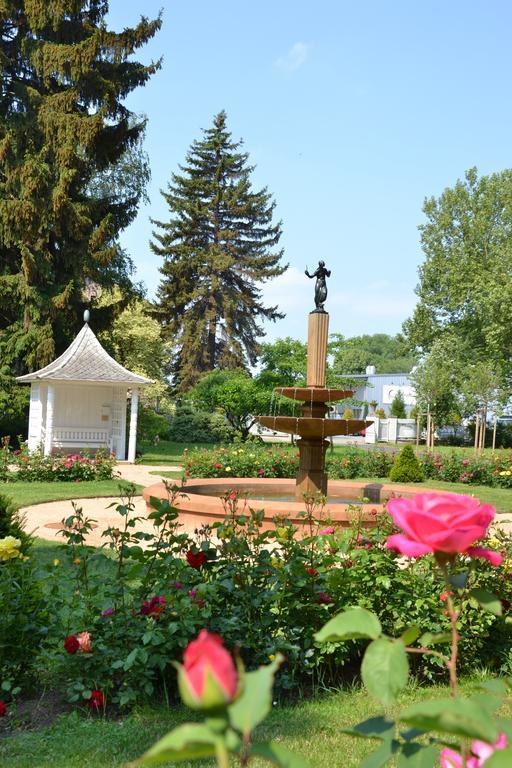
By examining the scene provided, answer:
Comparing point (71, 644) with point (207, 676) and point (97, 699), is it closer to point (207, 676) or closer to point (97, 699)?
point (97, 699)

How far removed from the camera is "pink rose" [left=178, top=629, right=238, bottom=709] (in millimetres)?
655

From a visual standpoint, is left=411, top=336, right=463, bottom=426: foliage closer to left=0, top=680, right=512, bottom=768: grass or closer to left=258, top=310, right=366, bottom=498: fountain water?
left=258, top=310, right=366, bottom=498: fountain water

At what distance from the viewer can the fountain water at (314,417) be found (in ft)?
34.5

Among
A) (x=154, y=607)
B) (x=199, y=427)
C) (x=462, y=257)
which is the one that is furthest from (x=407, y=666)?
(x=462, y=257)

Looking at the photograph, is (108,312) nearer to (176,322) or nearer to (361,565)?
(176,322)

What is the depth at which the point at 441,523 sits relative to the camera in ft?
3.29

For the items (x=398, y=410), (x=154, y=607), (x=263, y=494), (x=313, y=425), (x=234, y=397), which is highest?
(x=398, y=410)

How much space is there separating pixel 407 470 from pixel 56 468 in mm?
8549

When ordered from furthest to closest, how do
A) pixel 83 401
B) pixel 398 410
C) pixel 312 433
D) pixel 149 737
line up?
pixel 398 410
pixel 83 401
pixel 312 433
pixel 149 737

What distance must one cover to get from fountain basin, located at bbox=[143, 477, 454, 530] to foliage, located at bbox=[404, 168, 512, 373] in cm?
3028

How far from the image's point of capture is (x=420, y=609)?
443cm

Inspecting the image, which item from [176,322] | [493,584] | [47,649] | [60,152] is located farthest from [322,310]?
[176,322]

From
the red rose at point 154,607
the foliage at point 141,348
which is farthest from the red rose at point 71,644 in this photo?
the foliage at point 141,348

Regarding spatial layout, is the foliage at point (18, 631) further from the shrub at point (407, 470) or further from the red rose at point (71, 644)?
the shrub at point (407, 470)
